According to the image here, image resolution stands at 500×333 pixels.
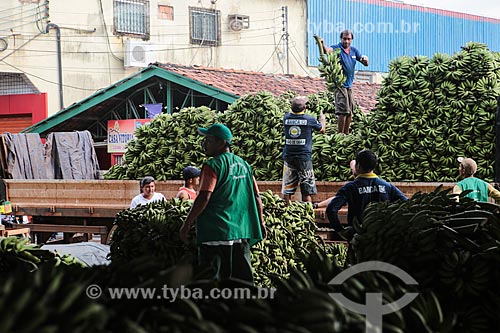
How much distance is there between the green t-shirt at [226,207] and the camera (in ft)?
19.9

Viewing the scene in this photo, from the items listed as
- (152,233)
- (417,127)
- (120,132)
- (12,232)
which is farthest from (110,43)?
(152,233)

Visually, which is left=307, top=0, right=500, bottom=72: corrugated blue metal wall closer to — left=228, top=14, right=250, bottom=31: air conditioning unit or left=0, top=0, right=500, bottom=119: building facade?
left=0, top=0, right=500, bottom=119: building facade

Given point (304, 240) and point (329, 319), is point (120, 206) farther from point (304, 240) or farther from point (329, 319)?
point (329, 319)

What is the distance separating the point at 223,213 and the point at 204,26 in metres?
25.1

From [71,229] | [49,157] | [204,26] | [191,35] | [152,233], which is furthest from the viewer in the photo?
[204,26]

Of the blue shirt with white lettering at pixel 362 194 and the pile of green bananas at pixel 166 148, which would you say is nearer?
the blue shirt with white lettering at pixel 362 194

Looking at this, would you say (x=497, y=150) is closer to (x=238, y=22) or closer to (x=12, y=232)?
(x=12, y=232)

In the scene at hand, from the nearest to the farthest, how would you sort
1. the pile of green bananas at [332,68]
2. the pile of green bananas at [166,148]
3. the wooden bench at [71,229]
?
the wooden bench at [71,229] < the pile of green bananas at [332,68] < the pile of green bananas at [166,148]

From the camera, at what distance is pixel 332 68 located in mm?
13312

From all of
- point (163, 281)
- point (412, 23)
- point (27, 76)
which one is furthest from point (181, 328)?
point (412, 23)

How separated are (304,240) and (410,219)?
4.30m

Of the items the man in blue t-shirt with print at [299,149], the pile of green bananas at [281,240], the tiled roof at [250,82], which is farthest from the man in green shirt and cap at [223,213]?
the tiled roof at [250,82]

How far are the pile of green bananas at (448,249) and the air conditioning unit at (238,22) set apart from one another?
90.3 ft

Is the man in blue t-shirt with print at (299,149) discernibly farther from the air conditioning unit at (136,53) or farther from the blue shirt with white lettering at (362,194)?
the air conditioning unit at (136,53)
